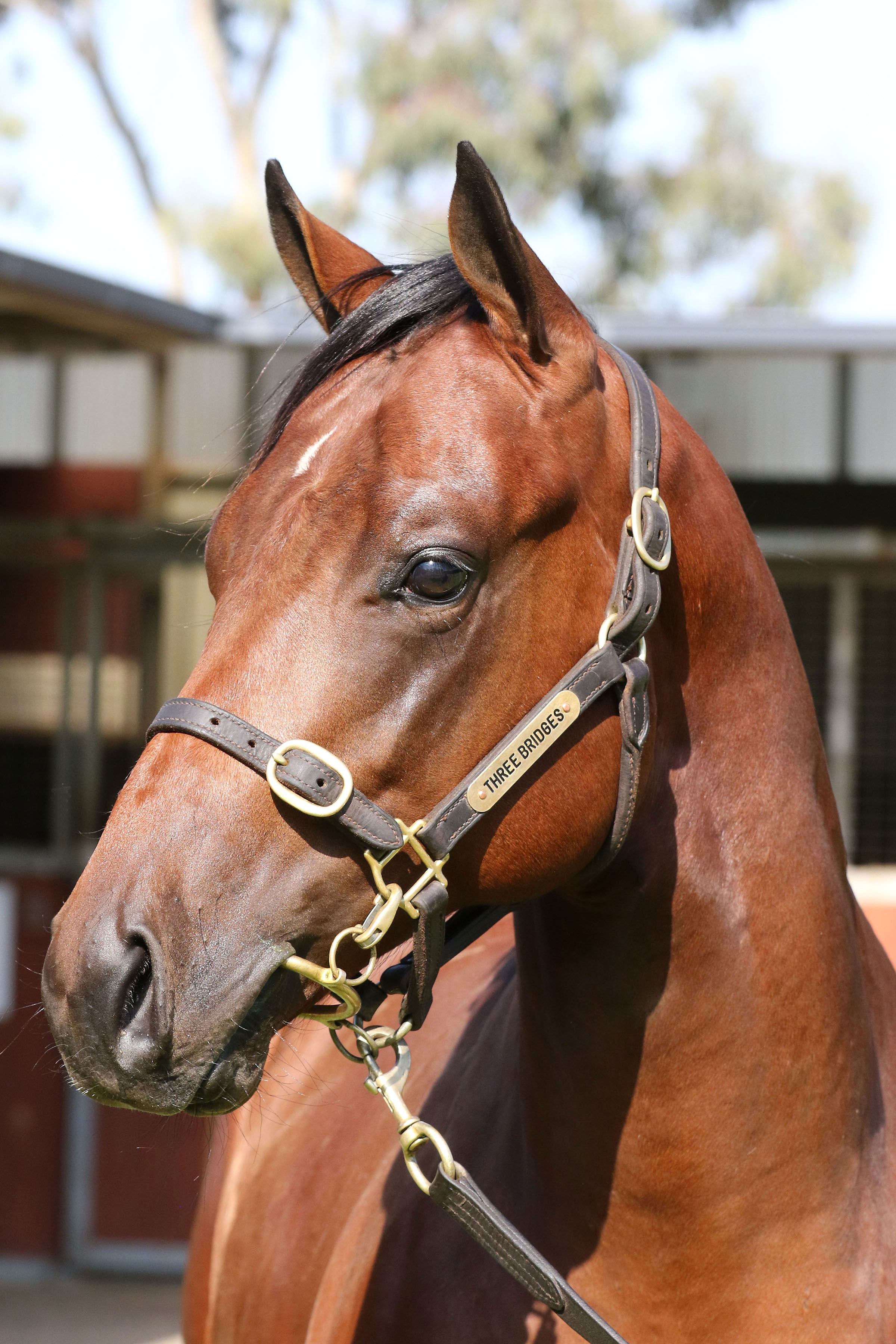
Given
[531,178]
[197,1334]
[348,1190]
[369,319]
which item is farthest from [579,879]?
[531,178]

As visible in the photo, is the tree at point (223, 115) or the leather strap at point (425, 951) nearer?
the leather strap at point (425, 951)

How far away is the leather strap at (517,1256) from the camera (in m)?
1.52

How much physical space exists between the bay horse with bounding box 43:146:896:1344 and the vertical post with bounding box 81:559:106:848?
Answer: 193 inches

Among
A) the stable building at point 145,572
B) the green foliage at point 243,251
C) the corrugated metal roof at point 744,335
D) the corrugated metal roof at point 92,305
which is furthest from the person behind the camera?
the green foliage at point 243,251

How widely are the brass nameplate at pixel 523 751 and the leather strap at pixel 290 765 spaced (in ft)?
0.35

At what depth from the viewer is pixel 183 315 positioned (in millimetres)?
5887

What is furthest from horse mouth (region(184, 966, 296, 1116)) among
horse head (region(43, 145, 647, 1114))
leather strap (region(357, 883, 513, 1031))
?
leather strap (region(357, 883, 513, 1031))

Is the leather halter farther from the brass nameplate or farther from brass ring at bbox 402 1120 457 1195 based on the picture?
brass ring at bbox 402 1120 457 1195

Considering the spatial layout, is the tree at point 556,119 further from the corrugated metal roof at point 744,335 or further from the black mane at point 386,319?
the black mane at point 386,319

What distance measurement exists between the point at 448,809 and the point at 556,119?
67.1 ft

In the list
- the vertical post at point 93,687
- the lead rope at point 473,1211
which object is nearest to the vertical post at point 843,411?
the vertical post at point 93,687

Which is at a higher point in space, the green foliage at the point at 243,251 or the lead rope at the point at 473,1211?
the green foliage at the point at 243,251

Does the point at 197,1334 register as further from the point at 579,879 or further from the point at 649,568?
the point at 649,568

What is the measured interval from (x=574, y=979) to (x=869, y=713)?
5356 mm
